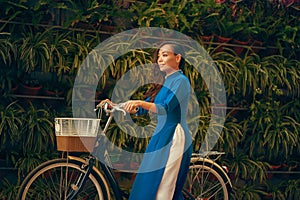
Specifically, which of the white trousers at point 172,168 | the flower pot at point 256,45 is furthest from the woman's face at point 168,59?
the flower pot at point 256,45

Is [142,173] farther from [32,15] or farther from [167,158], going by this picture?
[32,15]

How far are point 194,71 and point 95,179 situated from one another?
5.46 ft

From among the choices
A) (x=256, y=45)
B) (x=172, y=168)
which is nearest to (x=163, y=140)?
(x=172, y=168)

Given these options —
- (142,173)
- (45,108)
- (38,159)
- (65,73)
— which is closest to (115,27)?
(65,73)

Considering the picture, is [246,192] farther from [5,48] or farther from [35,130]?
[5,48]

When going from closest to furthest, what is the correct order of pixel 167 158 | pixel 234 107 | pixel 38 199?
pixel 167 158 → pixel 38 199 → pixel 234 107

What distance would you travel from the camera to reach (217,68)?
582 centimetres

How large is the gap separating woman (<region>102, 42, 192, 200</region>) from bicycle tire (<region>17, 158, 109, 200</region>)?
328 millimetres

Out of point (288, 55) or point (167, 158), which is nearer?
point (167, 158)

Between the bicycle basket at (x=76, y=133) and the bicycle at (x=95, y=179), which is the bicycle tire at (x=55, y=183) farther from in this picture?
the bicycle basket at (x=76, y=133)

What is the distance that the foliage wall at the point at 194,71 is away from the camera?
534cm

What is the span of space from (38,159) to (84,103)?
641mm

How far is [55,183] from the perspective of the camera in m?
5.45

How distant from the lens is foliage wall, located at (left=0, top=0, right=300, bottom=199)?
534 centimetres
